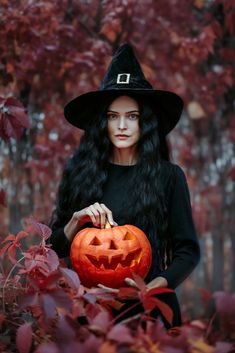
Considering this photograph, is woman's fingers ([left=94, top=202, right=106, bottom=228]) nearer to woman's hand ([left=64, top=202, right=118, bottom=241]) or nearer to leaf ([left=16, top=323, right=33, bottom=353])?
woman's hand ([left=64, top=202, right=118, bottom=241])

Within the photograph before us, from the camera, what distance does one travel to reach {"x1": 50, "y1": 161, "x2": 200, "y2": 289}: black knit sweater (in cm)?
267

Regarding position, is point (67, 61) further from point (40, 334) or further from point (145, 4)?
point (40, 334)

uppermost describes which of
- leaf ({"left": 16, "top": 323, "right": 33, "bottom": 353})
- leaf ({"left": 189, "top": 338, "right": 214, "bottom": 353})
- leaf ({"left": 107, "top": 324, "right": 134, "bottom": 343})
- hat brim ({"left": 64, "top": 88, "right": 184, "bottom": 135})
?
hat brim ({"left": 64, "top": 88, "right": 184, "bottom": 135})

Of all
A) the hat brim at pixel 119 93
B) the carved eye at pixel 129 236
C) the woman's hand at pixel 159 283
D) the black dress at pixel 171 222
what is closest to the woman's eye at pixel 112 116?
the hat brim at pixel 119 93

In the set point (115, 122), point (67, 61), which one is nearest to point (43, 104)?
Answer: point (67, 61)

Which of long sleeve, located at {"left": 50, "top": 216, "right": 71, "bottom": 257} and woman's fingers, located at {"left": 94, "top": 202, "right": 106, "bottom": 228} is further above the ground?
woman's fingers, located at {"left": 94, "top": 202, "right": 106, "bottom": 228}

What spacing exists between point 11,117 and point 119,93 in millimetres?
661

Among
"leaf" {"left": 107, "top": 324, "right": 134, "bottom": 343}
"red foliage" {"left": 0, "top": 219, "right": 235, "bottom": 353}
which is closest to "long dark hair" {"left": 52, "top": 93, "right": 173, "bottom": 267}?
"red foliage" {"left": 0, "top": 219, "right": 235, "bottom": 353}

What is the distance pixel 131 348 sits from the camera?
147cm

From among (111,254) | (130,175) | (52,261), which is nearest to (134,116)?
(130,175)

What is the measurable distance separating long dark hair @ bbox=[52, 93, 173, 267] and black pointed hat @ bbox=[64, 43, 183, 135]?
2.1 inches

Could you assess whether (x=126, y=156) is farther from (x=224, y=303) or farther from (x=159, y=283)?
(x=224, y=303)

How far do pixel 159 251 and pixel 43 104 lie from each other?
11.4 ft

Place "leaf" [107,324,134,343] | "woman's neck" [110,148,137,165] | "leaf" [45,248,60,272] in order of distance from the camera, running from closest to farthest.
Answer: "leaf" [107,324,134,343] → "leaf" [45,248,60,272] → "woman's neck" [110,148,137,165]
